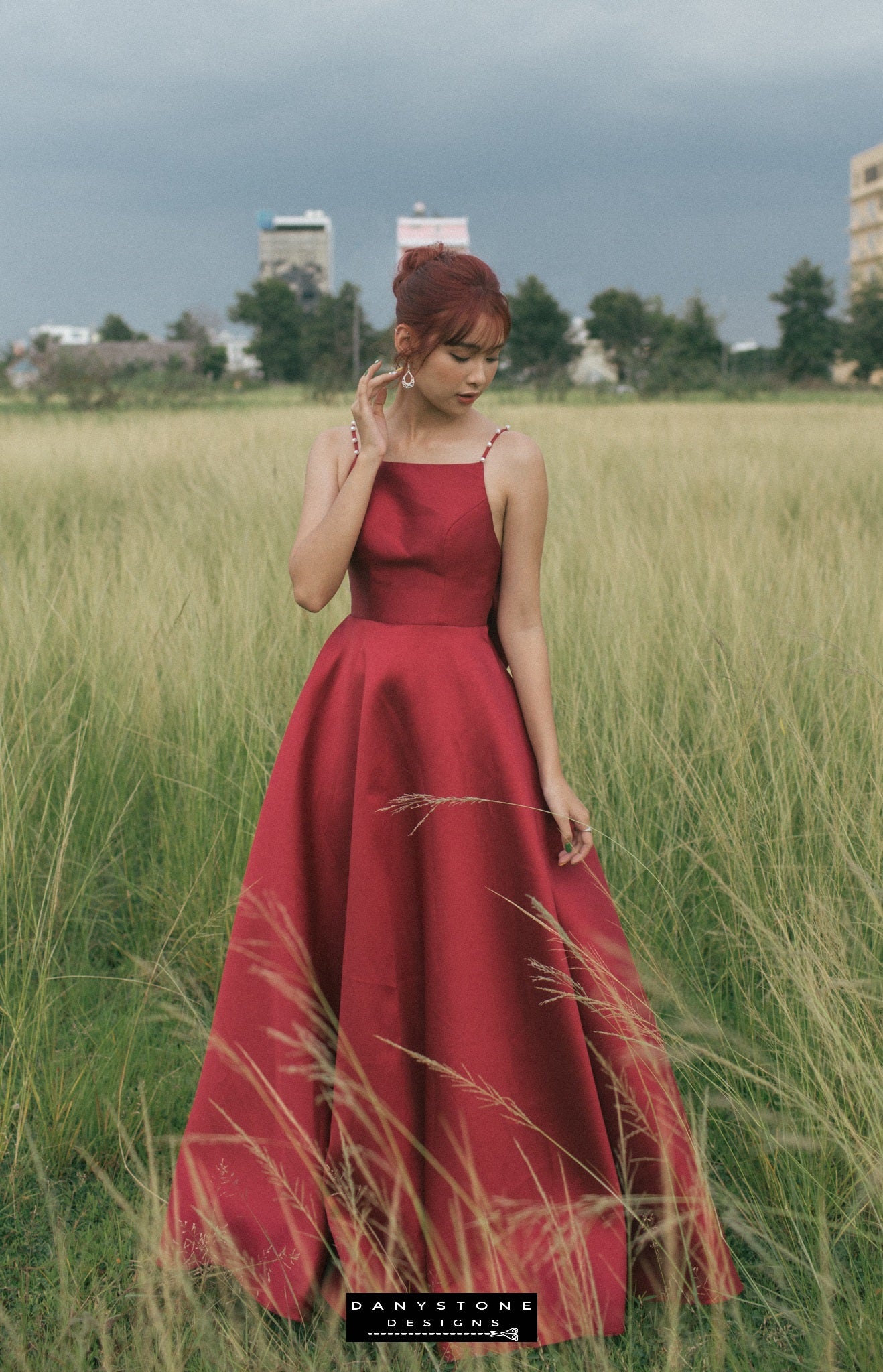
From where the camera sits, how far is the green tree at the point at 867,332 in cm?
3992

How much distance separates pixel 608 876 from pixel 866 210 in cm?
8338

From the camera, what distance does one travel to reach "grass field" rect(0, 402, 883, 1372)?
151 cm

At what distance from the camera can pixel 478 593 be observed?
1.69 metres

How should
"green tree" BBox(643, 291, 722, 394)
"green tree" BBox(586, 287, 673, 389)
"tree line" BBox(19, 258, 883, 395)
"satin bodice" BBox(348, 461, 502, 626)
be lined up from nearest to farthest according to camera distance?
"satin bodice" BBox(348, 461, 502, 626) → "green tree" BBox(643, 291, 722, 394) → "tree line" BBox(19, 258, 883, 395) → "green tree" BBox(586, 287, 673, 389)

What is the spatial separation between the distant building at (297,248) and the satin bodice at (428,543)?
138m

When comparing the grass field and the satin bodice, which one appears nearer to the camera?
the grass field

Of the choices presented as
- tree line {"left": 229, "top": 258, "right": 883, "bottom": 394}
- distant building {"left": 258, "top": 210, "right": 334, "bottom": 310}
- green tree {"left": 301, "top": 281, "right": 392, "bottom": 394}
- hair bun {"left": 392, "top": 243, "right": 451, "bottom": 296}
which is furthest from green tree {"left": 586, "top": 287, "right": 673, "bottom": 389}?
distant building {"left": 258, "top": 210, "right": 334, "bottom": 310}

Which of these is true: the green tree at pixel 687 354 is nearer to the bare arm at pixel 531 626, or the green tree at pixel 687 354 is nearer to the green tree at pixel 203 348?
the green tree at pixel 203 348

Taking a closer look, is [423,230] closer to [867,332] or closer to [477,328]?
[867,332]

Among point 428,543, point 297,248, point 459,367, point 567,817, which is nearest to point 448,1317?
point 567,817

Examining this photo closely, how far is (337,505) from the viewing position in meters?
1.59

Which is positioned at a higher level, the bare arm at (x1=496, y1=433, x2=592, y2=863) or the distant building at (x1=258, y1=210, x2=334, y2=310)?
the distant building at (x1=258, y1=210, x2=334, y2=310)

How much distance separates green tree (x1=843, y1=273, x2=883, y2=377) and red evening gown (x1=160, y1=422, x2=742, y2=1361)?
1701 inches

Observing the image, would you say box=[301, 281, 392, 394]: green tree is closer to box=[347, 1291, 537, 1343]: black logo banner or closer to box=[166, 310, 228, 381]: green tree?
box=[166, 310, 228, 381]: green tree
